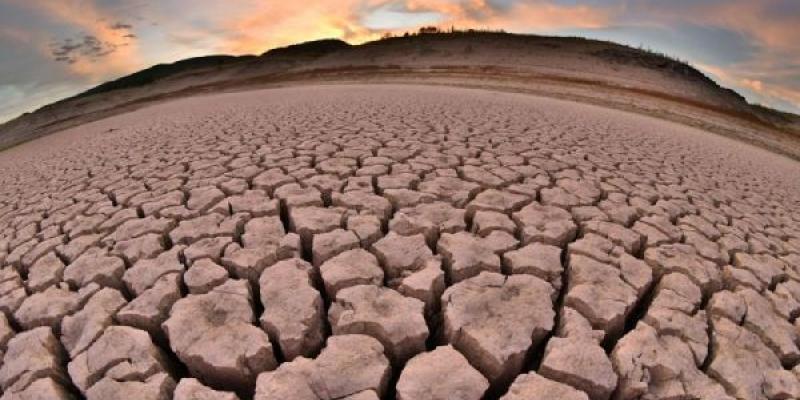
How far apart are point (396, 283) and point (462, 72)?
11.5 metres

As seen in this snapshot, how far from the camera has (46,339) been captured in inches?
52.2

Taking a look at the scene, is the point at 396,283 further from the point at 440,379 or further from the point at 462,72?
the point at 462,72

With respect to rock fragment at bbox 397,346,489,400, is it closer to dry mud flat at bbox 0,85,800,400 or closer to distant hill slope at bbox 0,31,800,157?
dry mud flat at bbox 0,85,800,400

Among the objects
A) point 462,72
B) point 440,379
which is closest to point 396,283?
point 440,379

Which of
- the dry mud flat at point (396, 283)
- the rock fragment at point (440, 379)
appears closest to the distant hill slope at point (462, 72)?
the dry mud flat at point (396, 283)

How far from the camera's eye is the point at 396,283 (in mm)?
1513

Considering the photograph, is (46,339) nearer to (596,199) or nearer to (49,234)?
(49,234)

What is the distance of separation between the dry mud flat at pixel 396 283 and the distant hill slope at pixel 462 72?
735cm

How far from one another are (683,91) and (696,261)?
47.4 feet

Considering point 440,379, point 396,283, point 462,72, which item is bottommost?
point 440,379

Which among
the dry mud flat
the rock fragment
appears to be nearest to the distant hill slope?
the dry mud flat

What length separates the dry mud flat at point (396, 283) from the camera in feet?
3.82

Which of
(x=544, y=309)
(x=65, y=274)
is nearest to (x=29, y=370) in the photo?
(x=65, y=274)

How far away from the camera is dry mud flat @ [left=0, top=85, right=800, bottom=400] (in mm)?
1163
